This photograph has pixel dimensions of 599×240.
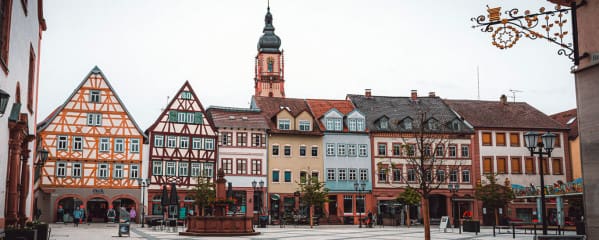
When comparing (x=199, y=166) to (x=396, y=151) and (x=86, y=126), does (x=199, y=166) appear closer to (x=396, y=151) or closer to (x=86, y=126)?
(x=86, y=126)

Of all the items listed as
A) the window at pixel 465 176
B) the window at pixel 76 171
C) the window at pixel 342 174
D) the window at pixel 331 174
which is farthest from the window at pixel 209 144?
the window at pixel 465 176

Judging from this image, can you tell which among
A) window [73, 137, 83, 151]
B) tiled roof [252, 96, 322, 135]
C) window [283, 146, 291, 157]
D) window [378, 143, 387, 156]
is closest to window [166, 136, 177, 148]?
window [73, 137, 83, 151]

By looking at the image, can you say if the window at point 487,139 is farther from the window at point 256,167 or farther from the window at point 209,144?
the window at point 209,144

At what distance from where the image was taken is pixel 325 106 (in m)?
60.5

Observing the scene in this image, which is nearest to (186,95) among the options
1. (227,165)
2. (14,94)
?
(227,165)

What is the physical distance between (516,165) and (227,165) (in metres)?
26.8

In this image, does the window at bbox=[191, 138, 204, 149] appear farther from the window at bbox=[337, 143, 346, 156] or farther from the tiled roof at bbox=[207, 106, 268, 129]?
the window at bbox=[337, 143, 346, 156]

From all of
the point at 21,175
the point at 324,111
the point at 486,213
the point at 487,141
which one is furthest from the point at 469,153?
the point at 21,175

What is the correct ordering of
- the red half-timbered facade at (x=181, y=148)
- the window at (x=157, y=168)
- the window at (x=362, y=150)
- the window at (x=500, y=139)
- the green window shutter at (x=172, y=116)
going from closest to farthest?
the window at (x=157, y=168), the red half-timbered facade at (x=181, y=148), the green window shutter at (x=172, y=116), the window at (x=362, y=150), the window at (x=500, y=139)

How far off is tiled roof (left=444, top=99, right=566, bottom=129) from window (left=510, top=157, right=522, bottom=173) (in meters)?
3.08

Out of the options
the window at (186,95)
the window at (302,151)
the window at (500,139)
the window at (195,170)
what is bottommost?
the window at (195,170)

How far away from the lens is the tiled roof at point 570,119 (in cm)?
5942

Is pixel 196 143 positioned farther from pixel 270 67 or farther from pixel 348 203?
pixel 270 67

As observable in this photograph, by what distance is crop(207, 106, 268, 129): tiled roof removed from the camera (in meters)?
54.0
